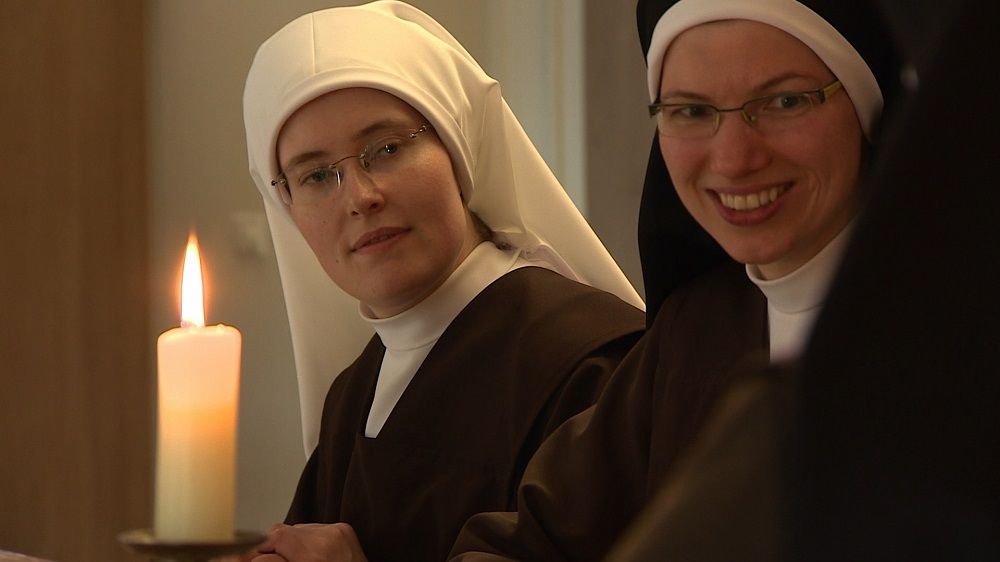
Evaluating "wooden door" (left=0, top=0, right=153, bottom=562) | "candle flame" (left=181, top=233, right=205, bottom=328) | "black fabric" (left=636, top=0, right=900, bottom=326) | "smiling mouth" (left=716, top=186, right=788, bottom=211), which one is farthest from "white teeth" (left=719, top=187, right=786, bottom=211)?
"wooden door" (left=0, top=0, right=153, bottom=562)

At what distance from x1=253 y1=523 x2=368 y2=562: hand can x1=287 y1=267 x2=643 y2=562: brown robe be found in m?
0.12

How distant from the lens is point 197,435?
72 cm

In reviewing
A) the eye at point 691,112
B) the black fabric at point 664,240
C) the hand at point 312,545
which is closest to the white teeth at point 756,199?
the eye at point 691,112

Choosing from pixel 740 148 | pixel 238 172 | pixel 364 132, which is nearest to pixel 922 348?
pixel 740 148

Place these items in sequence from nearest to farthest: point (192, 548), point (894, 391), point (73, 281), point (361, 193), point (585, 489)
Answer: point (894, 391) → point (192, 548) → point (585, 489) → point (361, 193) → point (73, 281)

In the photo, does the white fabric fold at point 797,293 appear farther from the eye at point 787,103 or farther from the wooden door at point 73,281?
the wooden door at point 73,281

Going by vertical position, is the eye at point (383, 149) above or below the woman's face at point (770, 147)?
above

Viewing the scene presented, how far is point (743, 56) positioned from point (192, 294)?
3.24ft

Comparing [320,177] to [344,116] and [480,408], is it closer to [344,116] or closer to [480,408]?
[344,116]

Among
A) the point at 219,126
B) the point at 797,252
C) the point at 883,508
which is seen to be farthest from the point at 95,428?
the point at 883,508

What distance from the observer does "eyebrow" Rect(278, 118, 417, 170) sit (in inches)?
98.7

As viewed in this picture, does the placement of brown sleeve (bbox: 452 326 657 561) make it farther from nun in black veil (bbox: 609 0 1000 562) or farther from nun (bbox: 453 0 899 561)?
nun in black veil (bbox: 609 0 1000 562)

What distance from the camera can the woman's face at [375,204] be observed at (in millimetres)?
2467

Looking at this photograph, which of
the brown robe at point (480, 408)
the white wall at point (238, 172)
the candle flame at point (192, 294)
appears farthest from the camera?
the white wall at point (238, 172)
